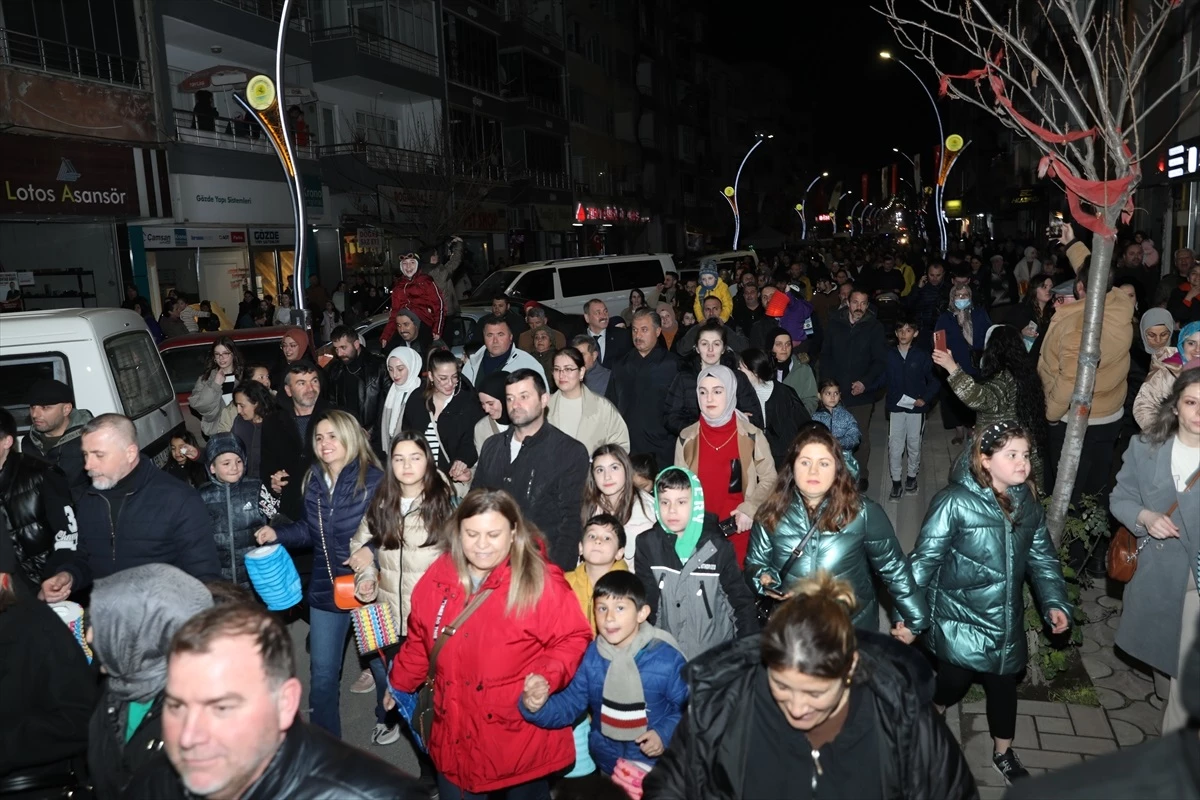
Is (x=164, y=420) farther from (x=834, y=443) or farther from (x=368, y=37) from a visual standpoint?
(x=368, y=37)

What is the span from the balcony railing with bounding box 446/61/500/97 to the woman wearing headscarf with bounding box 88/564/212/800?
3254 centimetres

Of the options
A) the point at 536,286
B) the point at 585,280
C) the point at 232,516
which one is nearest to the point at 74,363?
the point at 232,516

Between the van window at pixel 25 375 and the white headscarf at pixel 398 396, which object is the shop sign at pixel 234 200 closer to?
the van window at pixel 25 375

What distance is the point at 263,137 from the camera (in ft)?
78.3

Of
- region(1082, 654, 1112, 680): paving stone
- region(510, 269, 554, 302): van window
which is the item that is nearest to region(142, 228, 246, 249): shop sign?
region(510, 269, 554, 302): van window

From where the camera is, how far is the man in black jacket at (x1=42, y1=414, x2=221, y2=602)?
14.4 feet

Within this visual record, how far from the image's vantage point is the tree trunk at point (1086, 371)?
5.17 m

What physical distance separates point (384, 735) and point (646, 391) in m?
3.73

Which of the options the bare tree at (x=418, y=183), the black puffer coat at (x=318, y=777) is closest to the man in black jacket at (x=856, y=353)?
the black puffer coat at (x=318, y=777)

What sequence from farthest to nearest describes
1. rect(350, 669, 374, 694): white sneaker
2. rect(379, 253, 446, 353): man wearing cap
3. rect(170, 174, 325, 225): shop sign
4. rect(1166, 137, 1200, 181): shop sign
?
1. rect(170, 174, 325, 225): shop sign
2. rect(1166, 137, 1200, 181): shop sign
3. rect(379, 253, 446, 353): man wearing cap
4. rect(350, 669, 374, 694): white sneaker

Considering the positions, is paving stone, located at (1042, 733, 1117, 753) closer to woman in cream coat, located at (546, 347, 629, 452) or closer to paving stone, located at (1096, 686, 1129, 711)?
paving stone, located at (1096, 686, 1129, 711)

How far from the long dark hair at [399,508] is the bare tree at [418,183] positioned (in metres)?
23.7

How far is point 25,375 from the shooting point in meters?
6.77

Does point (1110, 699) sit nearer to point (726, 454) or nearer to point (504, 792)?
point (726, 454)
